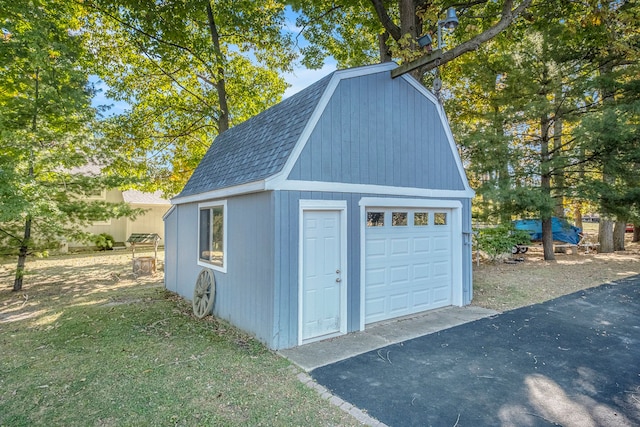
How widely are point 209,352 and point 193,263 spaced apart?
3.30 metres

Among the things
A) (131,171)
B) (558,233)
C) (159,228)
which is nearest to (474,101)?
(558,233)

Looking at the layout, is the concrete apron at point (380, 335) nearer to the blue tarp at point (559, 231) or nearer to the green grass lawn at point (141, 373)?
the green grass lawn at point (141, 373)

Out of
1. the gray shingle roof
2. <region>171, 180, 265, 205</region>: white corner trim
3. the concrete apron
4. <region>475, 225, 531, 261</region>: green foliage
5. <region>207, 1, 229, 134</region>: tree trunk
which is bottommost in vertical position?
the concrete apron

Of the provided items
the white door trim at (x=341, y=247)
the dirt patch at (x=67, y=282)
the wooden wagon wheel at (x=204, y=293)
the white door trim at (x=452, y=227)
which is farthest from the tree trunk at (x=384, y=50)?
the dirt patch at (x=67, y=282)

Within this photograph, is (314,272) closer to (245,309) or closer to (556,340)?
(245,309)

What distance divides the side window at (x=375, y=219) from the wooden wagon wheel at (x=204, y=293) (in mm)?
3292

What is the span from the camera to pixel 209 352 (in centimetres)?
498

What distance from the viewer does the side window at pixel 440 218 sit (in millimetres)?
7328

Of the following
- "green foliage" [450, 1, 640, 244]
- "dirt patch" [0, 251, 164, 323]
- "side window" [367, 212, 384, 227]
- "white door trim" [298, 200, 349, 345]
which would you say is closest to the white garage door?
"side window" [367, 212, 384, 227]

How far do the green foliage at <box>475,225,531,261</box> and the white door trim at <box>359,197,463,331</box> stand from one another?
239 inches

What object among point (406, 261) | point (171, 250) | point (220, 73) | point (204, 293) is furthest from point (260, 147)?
point (220, 73)

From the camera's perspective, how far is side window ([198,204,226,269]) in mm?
6633

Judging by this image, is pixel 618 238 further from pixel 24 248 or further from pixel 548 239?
pixel 24 248

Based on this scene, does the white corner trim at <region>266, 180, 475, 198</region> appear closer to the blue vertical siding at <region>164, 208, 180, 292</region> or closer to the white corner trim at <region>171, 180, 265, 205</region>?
the white corner trim at <region>171, 180, 265, 205</region>
